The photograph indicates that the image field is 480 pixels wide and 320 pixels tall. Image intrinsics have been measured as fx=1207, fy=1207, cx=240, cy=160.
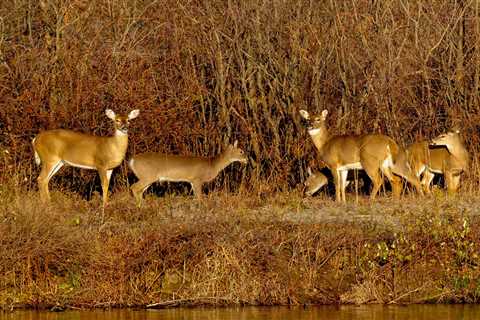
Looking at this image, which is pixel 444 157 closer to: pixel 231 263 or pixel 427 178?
pixel 427 178

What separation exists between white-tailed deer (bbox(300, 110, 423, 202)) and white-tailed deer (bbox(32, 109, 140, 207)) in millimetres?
2909

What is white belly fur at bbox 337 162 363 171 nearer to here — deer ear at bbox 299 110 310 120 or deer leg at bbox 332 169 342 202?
deer leg at bbox 332 169 342 202

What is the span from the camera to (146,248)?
43.2ft

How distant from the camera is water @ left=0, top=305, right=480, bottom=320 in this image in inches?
478

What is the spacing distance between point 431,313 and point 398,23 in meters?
8.52

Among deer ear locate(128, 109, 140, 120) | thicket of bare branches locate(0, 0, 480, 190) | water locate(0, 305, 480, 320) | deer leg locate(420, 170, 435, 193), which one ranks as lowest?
water locate(0, 305, 480, 320)

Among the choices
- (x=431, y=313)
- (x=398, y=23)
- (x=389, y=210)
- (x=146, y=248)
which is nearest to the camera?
(x=431, y=313)

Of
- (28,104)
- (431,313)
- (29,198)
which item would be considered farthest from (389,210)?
(28,104)

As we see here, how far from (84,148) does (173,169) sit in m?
1.44

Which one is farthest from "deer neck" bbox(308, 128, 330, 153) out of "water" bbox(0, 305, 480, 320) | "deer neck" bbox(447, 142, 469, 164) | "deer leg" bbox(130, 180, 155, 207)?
"water" bbox(0, 305, 480, 320)

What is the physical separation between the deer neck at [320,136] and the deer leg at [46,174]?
3.87 m

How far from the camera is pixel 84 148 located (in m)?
17.6

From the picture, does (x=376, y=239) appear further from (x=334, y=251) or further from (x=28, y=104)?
(x=28, y=104)

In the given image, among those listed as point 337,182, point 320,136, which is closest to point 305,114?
point 320,136
